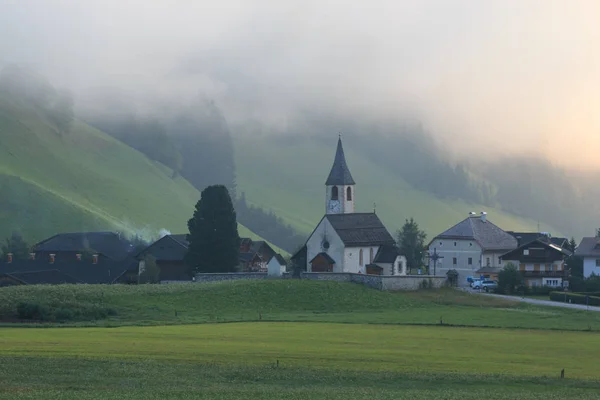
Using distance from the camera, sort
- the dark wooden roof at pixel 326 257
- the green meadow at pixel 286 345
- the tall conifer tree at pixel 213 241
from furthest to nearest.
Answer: the dark wooden roof at pixel 326 257 < the tall conifer tree at pixel 213 241 < the green meadow at pixel 286 345

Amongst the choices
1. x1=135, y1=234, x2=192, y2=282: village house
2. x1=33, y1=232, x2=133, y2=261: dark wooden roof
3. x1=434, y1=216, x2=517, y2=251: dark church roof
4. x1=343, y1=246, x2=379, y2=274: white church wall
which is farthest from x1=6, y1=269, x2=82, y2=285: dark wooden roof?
x1=434, y1=216, x2=517, y2=251: dark church roof

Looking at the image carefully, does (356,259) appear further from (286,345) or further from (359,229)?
(286,345)

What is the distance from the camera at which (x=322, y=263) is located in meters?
130

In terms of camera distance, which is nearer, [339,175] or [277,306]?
[277,306]

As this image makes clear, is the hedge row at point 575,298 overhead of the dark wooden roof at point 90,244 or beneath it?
beneath

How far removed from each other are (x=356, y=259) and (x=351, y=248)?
156 cm

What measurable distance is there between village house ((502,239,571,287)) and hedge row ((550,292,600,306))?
21675 millimetres

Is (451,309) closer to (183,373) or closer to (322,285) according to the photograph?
(322,285)

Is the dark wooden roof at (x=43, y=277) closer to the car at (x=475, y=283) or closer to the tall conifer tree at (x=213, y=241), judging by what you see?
the tall conifer tree at (x=213, y=241)

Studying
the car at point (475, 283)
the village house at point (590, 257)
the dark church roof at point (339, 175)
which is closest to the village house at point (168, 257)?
the dark church roof at point (339, 175)

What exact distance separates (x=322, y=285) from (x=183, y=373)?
185 ft

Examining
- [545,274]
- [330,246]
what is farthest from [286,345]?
[545,274]

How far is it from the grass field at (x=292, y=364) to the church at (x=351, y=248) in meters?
56.6

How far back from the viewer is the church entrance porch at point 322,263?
130 m
